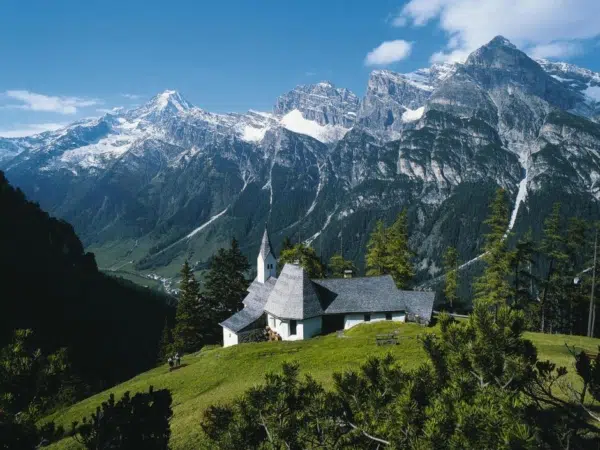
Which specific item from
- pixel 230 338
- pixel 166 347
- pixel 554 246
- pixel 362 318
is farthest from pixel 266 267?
pixel 554 246

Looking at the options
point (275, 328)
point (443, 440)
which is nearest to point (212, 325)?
point (275, 328)

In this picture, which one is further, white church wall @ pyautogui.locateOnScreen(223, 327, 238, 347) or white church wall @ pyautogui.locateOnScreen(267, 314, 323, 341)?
white church wall @ pyautogui.locateOnScreen(223, 327, 238, 347)

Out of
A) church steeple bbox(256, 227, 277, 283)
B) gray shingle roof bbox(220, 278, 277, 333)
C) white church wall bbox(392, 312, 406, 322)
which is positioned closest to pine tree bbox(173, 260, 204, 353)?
gray shingle roof bbox(220, 278, 277, 333)

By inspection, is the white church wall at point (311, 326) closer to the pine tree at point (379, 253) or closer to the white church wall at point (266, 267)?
the pine tree at point (379, 253)

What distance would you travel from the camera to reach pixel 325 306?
54375mm

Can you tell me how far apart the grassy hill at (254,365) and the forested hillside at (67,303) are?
24416 millimetres

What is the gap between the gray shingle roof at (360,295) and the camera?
54.1m

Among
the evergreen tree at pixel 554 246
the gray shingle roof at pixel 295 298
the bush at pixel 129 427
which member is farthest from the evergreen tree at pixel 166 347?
the bush at pixel 129 427

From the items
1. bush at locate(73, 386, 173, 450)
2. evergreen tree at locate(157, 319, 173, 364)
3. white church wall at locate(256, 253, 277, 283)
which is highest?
white church wall at locate(256, 253, 277, 283)

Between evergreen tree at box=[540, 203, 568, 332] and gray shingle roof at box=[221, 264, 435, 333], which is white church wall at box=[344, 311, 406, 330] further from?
evergreen tree at box=[540, 203, 568, 332]

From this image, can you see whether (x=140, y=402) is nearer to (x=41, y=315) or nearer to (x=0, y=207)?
(x=41, y=315)

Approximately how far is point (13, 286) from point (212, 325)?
49.7 meters

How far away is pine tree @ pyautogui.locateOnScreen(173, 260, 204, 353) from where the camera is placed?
227 ft

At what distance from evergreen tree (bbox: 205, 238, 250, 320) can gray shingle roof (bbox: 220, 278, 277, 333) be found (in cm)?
1057
